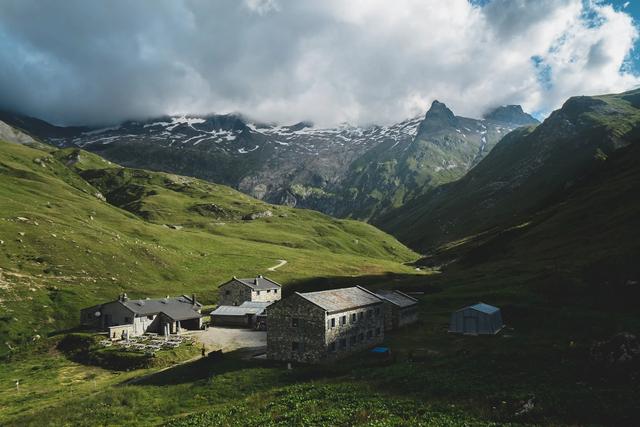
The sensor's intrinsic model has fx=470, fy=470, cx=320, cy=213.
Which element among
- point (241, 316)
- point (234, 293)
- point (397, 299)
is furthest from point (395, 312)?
point (234, 293)

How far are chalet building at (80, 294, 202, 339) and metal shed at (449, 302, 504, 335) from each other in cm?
5399

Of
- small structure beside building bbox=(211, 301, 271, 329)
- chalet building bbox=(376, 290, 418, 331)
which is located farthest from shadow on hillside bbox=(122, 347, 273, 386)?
small structure beside building bbox=(211, 301, 271, 329)

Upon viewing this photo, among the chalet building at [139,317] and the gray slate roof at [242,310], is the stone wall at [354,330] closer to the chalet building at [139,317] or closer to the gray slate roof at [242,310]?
the gray slate roof at [242,310]

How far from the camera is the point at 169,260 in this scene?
494 feet

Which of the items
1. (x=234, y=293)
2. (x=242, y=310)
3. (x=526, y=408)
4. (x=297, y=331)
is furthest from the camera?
(x=234, y=293)

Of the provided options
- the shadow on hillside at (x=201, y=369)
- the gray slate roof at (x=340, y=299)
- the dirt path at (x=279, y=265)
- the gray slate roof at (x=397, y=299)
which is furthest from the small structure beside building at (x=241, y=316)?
the dirt path at (x=279, y=265)

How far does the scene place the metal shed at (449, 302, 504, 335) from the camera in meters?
73.8

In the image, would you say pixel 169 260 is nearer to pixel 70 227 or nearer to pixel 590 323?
pixel 70 227

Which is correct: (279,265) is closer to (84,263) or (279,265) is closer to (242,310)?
(84,263)

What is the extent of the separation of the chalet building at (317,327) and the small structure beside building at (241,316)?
32862 mm

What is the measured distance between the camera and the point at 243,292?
4776 inches

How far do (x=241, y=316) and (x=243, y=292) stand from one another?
17.9 m

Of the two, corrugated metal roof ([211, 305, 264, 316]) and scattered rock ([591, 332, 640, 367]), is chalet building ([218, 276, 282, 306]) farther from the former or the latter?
scattered rock ([591, 332, 640, 367])

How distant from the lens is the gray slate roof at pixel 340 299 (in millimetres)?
66250
